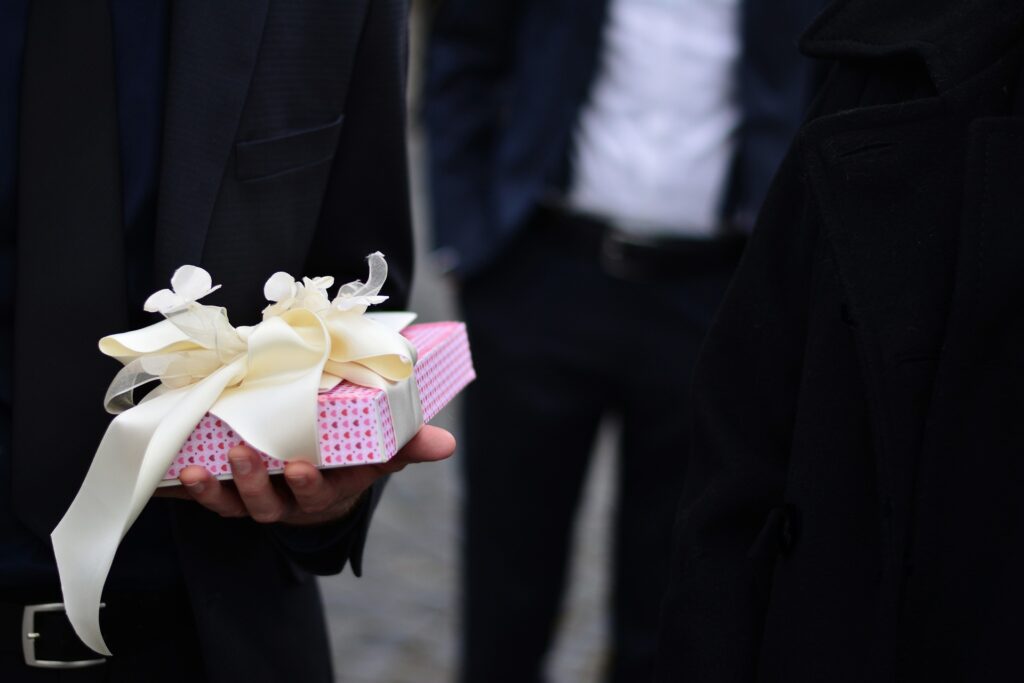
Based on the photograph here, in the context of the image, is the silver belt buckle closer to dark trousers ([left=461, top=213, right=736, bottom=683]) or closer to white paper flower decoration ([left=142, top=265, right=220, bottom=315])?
white paper flower decoration ([left=142, top=265, right=220, bottom=315])

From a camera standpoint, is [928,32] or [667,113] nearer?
[928,32]

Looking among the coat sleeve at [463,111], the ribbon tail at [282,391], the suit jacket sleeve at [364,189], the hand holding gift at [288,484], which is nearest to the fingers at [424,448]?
the hand holding gift at [288,484]

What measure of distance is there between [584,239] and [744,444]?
134 centimetres

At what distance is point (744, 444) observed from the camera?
1.76 m

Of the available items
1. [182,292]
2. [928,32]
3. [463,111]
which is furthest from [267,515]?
[463,111]

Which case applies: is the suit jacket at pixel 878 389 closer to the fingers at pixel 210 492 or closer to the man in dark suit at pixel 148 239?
the man in dark suit at pixel 148 239

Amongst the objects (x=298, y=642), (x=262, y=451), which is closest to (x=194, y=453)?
(x=262, y=451)

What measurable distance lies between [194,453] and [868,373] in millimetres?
756

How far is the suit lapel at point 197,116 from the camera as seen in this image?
5.18ft

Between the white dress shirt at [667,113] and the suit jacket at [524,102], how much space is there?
4cm

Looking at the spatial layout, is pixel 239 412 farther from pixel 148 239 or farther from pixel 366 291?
pixel 148 239

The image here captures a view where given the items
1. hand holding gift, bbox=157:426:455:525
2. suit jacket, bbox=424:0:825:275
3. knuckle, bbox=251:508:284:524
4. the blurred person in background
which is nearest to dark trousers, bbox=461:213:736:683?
the blurred person in background

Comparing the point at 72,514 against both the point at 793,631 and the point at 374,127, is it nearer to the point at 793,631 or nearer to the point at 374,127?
the point at 374,127

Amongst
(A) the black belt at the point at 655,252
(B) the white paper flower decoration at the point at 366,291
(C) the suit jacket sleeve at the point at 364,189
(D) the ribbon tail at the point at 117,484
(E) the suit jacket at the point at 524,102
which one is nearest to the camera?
(D) the ribbon tail at the point at 117,484
